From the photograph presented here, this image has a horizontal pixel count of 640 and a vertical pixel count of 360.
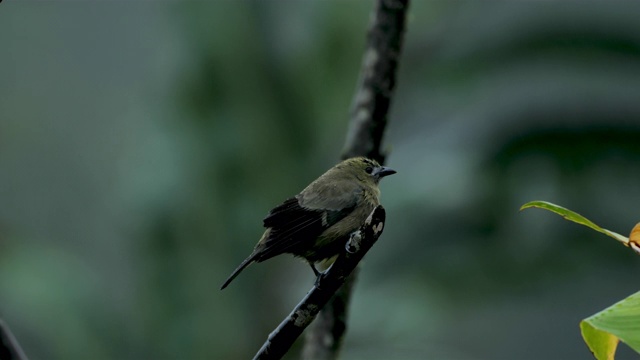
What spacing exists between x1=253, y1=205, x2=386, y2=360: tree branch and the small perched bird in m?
0.24

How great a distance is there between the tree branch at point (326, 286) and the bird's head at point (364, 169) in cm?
77

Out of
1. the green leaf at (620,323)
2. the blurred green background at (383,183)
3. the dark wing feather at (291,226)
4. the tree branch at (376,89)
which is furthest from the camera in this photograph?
the blurred green background at (383,183)

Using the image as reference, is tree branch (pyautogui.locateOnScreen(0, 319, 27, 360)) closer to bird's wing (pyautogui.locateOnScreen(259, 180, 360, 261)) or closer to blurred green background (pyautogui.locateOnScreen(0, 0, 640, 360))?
bird's wing (pyautogui.locateOnScreen(259, 180, 360, 261))

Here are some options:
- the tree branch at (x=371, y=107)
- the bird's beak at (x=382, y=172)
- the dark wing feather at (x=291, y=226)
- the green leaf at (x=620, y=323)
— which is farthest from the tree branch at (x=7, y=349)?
the tree branch at (x=371, y=107)

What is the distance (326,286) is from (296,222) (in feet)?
1.42

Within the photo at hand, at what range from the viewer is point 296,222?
1965 mm

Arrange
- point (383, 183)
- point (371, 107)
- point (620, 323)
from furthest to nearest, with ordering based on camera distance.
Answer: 1. point (383, 183)
2. point (371, 107)
3. point (620, 323)

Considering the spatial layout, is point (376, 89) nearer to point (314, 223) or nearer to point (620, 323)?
point (314, 223)

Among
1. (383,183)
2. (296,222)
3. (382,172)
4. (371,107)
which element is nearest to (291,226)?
(296,222)

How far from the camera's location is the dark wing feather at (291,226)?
192cm

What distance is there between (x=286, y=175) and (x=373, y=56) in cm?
407

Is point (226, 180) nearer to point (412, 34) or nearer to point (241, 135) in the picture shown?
point (241, 135)

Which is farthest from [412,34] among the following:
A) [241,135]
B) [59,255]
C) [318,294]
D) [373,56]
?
[318,294]

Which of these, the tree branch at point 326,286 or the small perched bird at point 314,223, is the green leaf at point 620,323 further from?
the small perched bird at point 314,223
